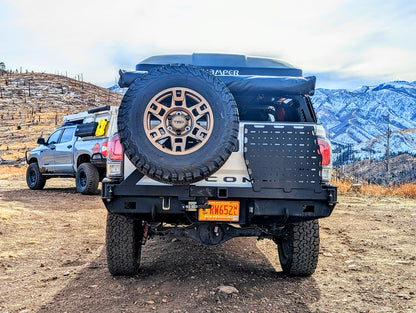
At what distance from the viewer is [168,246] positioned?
5371mm

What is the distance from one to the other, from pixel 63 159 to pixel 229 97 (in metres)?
9.35

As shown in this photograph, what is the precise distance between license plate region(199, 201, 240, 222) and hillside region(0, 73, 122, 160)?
3305 cm

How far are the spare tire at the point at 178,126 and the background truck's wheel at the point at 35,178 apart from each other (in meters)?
10.4

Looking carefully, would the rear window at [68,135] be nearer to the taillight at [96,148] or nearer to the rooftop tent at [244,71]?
the taillight at [96,148]

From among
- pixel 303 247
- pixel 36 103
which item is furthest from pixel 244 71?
pixel 36 103

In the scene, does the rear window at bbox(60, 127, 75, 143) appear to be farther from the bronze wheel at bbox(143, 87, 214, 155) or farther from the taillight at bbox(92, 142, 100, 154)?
the bronze wheel at bbox(143, 87, 214, 155)

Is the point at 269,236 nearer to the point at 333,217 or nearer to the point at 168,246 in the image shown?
the point at 168,246

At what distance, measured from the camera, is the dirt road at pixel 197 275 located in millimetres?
3230

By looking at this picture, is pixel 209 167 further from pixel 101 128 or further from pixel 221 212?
pixel 101 128

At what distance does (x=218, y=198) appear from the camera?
3.43 m

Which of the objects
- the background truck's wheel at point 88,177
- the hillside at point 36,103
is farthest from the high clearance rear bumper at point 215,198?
the hillside at point 36,103

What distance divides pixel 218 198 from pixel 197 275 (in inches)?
41.7

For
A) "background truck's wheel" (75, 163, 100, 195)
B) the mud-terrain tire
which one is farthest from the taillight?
the mud-terrain tire

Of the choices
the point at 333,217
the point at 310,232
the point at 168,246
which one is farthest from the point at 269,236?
the point at 333,217
